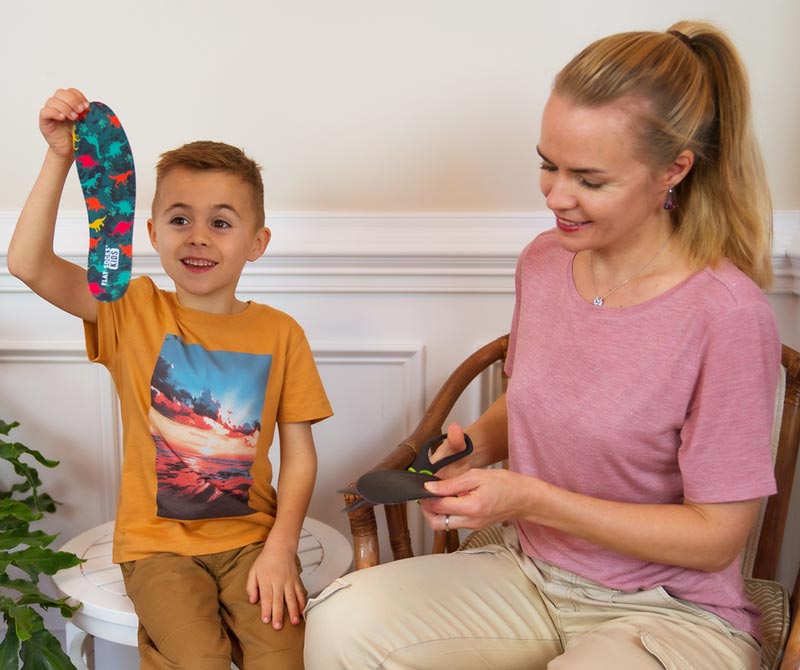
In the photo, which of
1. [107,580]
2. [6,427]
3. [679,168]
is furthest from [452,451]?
[6,427]

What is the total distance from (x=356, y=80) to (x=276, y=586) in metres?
0.96

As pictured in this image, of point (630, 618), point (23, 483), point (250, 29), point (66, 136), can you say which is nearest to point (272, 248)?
point (250, 29)

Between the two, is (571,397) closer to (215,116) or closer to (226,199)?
(226,199)

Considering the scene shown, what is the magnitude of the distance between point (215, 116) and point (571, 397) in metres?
0.95

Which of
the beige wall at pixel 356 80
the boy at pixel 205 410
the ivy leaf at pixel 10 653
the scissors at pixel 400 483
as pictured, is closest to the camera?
the scissors at pixel 400 483

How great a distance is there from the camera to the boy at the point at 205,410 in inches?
51.3

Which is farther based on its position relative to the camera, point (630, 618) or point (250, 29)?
point (250, 29)

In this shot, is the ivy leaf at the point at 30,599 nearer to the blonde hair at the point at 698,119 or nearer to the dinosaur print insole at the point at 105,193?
the dinosaur print insole at the point at 105,193

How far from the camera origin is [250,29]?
67.0 inches

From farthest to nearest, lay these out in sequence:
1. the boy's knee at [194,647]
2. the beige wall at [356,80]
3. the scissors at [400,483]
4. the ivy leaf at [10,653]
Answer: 1. the beige wall at [356,80]
2. the ivy leaf at [10,653]
3. the boy's knee at [194,647]
4. the scissors at [400,483]

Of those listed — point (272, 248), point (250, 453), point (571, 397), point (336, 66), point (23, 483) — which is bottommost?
point (23, 483)

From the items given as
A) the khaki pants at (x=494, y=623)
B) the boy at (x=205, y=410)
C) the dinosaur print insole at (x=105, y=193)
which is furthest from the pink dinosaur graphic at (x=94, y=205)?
the khaki pants at (x=494, y=623)

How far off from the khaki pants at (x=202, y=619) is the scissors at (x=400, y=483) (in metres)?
0.22

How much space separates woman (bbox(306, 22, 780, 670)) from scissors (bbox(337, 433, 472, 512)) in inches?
1.3
